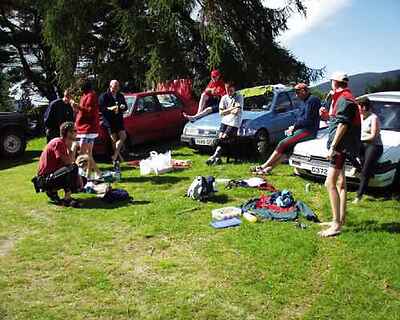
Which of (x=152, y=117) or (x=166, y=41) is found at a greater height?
(x=166, y=41)

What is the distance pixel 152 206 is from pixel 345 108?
3.44 meters

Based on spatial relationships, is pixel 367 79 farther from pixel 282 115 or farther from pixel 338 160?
pixel 338 160

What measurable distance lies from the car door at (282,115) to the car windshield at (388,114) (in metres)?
2.86


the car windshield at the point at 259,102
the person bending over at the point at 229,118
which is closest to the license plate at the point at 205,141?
the person bending over at the point at 229,118

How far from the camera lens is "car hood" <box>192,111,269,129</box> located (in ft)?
38.8

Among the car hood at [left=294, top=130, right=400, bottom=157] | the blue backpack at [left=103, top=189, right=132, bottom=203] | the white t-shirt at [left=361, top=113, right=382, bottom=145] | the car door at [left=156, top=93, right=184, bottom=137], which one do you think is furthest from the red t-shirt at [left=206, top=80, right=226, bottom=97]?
the white t-shirt at [left=361, top=113, right=382, bottom=145]

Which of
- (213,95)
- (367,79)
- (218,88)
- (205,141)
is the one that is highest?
(367,79)

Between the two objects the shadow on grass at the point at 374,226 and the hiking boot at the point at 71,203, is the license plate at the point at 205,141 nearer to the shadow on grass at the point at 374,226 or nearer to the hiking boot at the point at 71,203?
the hiking boot at the point at 71,203

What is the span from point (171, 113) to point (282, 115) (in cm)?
335

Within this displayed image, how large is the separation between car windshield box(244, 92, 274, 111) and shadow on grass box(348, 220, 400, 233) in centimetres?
562

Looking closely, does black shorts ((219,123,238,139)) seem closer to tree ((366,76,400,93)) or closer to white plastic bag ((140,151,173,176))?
white plastic bag ((140,151,173,176))

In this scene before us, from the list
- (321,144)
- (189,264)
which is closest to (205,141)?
(321,144)

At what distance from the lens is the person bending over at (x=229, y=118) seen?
35.6ft

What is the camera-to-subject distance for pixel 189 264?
19.1ft
